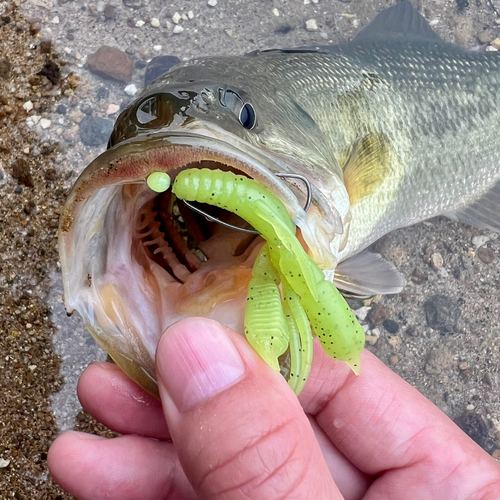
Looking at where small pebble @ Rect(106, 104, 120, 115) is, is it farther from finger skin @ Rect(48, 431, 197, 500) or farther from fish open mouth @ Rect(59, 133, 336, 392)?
finger skin @ Rect(48, 431, 197, 500)

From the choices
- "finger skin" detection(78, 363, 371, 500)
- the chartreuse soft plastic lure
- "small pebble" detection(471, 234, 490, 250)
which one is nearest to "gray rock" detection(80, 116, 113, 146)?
"finger skin" detection(78, 363, 371, 500)

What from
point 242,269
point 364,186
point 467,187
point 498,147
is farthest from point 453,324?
point 242,269

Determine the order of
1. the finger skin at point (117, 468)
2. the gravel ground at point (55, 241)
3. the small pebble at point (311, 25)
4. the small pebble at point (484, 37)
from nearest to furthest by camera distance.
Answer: the finger skin at point (117, 468)
the gravel ground at point (55, 241)
the small pebble at point (311, 25)
the small pebble at point (484, 37)

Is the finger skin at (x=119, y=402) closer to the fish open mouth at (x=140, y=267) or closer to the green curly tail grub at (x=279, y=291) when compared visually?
the fish open mouth at (x=140, y=267)

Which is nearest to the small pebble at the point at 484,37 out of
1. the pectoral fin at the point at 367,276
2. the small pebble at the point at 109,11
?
the pectoral fin at the point at 367,276

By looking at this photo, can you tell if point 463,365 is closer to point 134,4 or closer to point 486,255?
point 486,255

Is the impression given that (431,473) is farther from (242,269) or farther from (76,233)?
(76,233)
